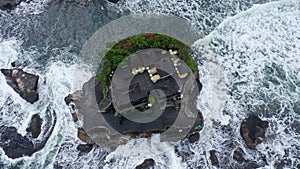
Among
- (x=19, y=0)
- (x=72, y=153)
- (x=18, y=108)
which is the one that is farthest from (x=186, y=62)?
(x=19, y=0)

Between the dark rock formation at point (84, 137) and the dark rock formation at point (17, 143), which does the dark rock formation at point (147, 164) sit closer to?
the dark rock formation at point (84, 137)

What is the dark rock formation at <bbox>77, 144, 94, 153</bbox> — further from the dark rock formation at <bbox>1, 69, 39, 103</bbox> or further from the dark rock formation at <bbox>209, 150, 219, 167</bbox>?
the dark rock formation at <bbox>209, 150, 219, 167</bbox>

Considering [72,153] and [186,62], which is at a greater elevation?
A: [186,62]

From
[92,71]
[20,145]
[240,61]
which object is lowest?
[20,145]

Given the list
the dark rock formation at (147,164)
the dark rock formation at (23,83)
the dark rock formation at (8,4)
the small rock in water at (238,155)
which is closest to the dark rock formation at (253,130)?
the small rock in water at (238,155)

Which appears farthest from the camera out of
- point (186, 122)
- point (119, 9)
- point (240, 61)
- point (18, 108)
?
point (119, 9)

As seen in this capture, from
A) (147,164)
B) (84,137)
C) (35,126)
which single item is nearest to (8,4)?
(35,126)

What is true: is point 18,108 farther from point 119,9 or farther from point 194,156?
point 194,156

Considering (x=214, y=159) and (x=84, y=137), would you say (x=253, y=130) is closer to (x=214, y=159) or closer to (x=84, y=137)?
(x=214, y=159)
